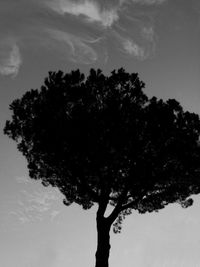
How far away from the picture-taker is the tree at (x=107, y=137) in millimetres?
26188

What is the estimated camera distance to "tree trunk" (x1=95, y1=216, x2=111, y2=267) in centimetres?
2606

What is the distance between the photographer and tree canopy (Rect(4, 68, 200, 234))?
1032 inches

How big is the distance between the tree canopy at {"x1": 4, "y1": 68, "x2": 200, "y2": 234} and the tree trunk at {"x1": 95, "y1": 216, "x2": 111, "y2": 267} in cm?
77

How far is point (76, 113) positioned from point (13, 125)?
230 inches

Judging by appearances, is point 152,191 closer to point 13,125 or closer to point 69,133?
point 69,133

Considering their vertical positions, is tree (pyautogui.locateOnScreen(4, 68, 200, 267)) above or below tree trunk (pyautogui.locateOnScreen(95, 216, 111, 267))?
above

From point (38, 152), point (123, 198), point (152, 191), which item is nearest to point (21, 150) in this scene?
point (38, 152)

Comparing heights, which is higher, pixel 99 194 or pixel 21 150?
pixel 21 150

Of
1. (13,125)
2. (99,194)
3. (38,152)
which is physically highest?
(13,125)

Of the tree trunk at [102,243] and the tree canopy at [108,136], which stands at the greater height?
the tree canopy at [108,136]

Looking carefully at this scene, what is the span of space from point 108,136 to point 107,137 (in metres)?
0.10

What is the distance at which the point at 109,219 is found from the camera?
27453mm

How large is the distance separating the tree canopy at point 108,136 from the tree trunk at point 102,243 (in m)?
0.77

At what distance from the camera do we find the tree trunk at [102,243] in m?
26.1
